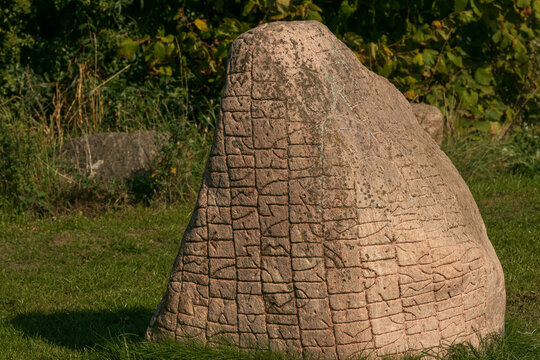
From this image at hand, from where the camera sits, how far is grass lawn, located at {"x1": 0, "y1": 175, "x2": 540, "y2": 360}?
3713 mm

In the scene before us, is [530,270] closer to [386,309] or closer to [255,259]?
[386,309]

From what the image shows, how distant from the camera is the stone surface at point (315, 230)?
10.7 feet

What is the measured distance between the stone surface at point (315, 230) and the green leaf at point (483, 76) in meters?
5.55

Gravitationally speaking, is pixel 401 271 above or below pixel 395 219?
below

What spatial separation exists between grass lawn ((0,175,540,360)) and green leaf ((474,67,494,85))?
1.49 meters

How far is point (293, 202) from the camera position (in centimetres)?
328

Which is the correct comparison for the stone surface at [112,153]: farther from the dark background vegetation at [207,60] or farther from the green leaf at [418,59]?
the green leaf at [418,59]

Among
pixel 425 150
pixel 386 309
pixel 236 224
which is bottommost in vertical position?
pixel 386 309

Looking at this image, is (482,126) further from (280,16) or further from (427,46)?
(280,16)

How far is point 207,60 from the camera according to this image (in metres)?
8.05

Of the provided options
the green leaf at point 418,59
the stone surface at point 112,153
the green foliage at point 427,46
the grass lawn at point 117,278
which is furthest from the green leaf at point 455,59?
the stone surface at point 112,153

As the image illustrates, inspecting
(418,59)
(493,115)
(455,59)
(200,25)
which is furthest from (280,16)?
(493,115)

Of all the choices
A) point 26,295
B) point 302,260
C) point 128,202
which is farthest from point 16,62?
point 302,260

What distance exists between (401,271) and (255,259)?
651mm
